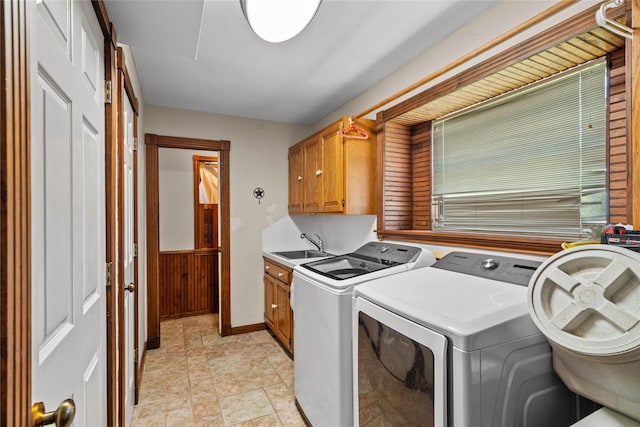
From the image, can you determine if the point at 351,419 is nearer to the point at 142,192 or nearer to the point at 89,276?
the point at 89,276

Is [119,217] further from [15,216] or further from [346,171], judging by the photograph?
A: [346,171]

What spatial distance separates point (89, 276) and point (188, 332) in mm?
2922

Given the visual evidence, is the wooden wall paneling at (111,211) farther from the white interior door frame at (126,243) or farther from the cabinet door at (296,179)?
the cabinet door at (296,179)

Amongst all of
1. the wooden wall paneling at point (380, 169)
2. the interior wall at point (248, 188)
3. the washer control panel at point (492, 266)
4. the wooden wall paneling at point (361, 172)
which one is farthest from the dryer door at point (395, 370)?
the interior wall at point (248, 188)

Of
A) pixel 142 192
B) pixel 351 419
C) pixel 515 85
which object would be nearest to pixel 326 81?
pixel 515 85

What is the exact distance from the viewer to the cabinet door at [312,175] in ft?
9.63

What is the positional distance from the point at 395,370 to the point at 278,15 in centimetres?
144

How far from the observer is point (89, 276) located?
42.0 inches

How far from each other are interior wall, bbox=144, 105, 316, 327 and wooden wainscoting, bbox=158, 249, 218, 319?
3.54ft

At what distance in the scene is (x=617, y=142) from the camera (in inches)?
49.1

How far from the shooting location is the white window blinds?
1.40 metres

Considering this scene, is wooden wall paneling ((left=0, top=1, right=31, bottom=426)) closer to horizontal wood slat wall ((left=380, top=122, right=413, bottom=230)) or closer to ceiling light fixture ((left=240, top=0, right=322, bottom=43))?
ceiling light fixture ((left=240, top=0, right=322, bottom=43))

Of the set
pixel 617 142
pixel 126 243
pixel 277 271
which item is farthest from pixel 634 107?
pixel 277 271

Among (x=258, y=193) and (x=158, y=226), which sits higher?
(x=258, y=193)
